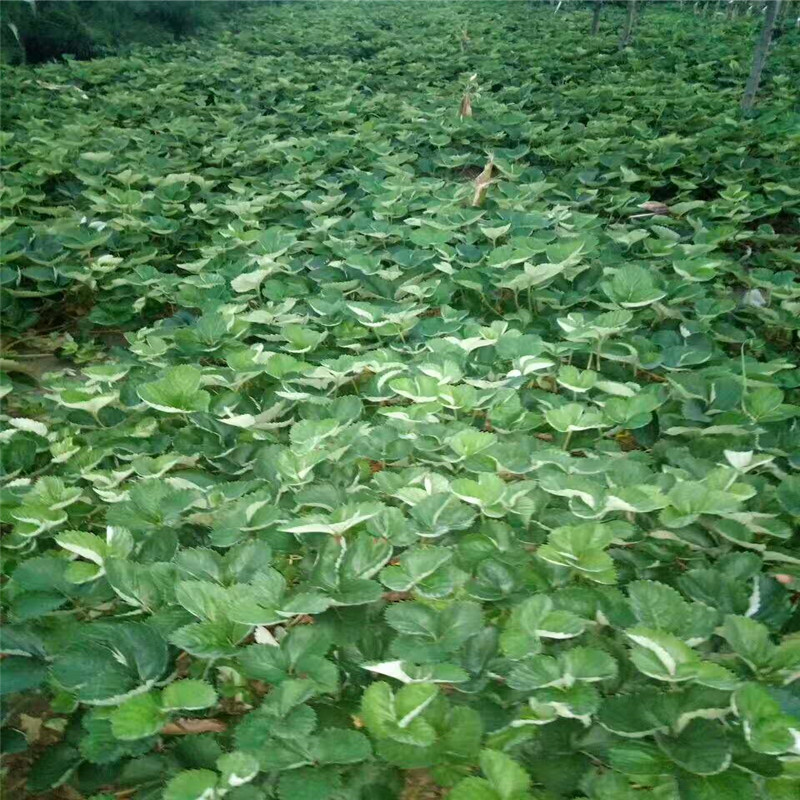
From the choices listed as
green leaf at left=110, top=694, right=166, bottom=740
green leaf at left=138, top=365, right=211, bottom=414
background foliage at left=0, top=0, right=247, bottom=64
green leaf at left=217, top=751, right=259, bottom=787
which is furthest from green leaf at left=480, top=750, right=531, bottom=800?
background foliage at left=0, top=0, right=247, bottom=64

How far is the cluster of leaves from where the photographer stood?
0.86 m

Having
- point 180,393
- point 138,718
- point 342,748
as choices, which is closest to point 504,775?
point 342,748

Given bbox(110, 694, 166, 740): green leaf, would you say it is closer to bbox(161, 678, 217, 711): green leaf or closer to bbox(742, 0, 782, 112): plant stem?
bbox(161, 678, 217, 711): green leaf

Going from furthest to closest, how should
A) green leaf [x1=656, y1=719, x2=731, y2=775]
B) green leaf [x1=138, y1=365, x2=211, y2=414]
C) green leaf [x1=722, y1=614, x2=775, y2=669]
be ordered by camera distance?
1. green leaf [x1=138, y1=365, x2=211, y2=414]
2. green leaf [x1=722, y1=614, x2=775, y2=669]
3. green leaf [x1=656, y1=719, x2=731, y2=775]

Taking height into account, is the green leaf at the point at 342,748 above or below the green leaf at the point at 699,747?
below

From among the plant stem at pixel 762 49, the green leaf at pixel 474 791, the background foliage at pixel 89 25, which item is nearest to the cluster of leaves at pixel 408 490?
the green leaf at pixel 474 791

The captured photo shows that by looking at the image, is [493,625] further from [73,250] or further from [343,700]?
[73,250]

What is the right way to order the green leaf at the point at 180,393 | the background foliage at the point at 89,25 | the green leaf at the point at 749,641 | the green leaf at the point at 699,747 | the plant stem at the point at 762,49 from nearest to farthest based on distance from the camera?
the green leaf at the point at 699,747 → the green leaf at the point at 749,641 → the green leaf at the point at 180,393 → the plant stem at the point at 762,49 → the background foliage at the point at 89,25

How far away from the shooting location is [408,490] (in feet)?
4.05

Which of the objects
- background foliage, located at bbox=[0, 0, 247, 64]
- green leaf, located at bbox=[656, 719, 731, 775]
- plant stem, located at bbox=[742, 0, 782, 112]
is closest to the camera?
green leaf, located at bbox=[656, 719, 731, 775]

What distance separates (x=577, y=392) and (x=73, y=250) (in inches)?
84.4

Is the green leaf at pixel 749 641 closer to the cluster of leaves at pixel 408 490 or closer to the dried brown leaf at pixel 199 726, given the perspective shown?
the cluster of leaves at pixel 408 490

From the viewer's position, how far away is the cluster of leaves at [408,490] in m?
0.86

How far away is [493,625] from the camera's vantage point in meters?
0.99
